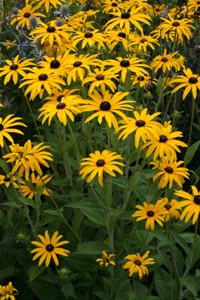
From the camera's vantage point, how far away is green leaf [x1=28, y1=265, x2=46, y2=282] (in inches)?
98.0

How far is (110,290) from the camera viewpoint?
2.61 metres

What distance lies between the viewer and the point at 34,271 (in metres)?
2.53

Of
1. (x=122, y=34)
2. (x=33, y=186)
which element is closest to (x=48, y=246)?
(x=33, y=186)

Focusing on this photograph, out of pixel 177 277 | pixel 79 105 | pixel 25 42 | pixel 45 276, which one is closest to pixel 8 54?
pixel 25 42

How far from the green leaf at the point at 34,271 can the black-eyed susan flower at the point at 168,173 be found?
0.70 m

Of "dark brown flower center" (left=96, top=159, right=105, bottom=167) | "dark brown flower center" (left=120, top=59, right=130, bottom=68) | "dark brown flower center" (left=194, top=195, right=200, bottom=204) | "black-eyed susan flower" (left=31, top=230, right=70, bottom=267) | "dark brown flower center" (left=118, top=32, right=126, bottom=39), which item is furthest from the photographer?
"dark brown flower center" (left=118, top=32, right=126, bottom=39)

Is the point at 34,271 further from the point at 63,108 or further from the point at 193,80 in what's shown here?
the point at 193,80

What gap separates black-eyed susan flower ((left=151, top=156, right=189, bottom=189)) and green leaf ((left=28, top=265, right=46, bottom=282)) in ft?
2.30

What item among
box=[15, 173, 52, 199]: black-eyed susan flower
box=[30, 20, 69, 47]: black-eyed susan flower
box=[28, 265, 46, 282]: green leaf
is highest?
box=[30, 20, 69, 47]: black-eyed susan flower

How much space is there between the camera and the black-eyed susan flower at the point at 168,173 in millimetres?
2320

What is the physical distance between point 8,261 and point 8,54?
1918mm

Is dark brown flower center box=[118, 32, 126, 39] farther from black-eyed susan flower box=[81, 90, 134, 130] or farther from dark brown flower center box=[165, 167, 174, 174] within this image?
dark brown flower center box=[165, 167, 174, 174]

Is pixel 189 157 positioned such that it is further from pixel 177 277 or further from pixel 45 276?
pixel 45 276

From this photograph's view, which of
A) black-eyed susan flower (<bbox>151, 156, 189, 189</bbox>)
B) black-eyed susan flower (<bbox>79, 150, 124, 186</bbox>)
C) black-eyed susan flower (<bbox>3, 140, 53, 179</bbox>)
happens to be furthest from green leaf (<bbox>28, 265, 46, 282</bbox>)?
black-eyed susan flower (<bbox>151, 156, 189, 189</bbox>)
